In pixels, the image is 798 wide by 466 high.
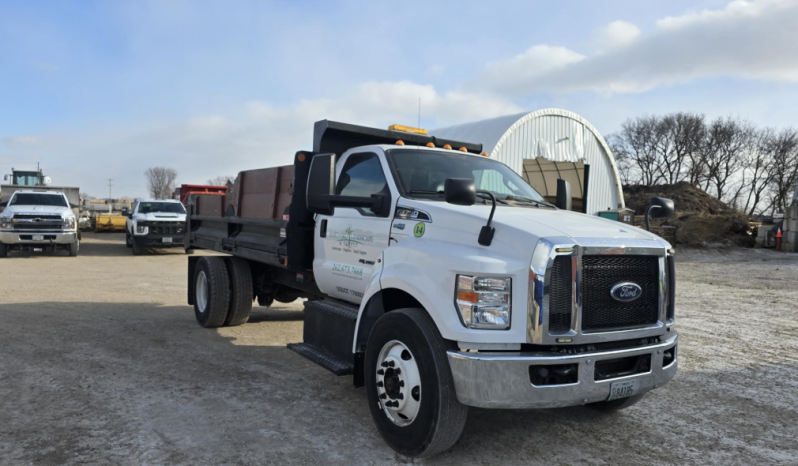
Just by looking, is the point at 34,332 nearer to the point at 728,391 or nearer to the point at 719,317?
the point at 728,391

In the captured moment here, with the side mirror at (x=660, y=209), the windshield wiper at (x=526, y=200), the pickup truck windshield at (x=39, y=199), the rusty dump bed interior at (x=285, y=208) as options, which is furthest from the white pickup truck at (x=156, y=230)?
the side mirror at (x=660, y=209)

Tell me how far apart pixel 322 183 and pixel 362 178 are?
65 centimetres

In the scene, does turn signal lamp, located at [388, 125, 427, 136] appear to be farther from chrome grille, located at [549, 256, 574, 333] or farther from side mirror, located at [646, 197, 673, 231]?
chrome grille, located at [549, 256, 574, 333]

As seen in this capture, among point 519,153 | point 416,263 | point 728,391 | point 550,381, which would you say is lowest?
point 728,391

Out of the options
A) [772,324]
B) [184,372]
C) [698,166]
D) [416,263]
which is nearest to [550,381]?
[416,263]

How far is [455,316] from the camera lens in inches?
131

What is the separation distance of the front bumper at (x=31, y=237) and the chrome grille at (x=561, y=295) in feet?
58.2

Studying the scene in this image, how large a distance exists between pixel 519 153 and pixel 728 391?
55.1 ft

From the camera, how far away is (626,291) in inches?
139

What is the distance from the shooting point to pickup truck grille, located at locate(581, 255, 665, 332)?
342 cm

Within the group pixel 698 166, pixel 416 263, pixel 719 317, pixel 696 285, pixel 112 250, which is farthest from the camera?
pixel 698 166

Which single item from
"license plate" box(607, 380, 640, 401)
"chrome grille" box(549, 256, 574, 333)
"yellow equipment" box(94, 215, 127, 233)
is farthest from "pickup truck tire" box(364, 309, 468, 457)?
"yellow equipment" box(94, 215, 127, 233)

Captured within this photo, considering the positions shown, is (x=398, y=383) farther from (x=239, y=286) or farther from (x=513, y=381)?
(x=239, y=286)

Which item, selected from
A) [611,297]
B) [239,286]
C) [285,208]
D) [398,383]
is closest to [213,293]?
[239,286]
